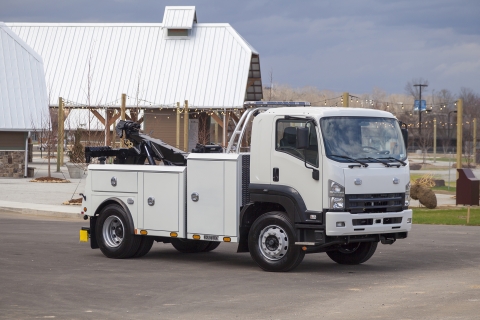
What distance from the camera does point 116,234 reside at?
15.5m

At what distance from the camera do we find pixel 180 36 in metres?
56.2

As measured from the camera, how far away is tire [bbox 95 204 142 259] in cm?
1504

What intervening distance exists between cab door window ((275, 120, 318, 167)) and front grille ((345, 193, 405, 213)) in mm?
824

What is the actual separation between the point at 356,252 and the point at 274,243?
83.3 inches

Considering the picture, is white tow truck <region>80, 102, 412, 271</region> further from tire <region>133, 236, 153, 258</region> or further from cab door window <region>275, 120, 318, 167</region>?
tire <region>133, 236, 153, 258</region>

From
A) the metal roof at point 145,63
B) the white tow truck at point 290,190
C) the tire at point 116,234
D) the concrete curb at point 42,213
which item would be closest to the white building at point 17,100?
the metal roof at point 145,63

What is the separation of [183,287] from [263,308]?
202cm

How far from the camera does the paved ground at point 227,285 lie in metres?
9.87

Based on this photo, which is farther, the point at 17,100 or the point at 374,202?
the point at 17,100

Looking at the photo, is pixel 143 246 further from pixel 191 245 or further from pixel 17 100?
pixel 17 100

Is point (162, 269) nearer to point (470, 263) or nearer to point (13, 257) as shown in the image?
point (13, 257)

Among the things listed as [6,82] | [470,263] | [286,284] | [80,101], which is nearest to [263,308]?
[286,284]

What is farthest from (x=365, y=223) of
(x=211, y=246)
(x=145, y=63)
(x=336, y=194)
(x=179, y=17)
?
(x=179, y=17)

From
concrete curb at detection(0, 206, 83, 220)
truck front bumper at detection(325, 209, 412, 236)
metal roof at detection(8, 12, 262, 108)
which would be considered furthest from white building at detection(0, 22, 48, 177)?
truck front bumper at detection(325, 209, 412, 236)
